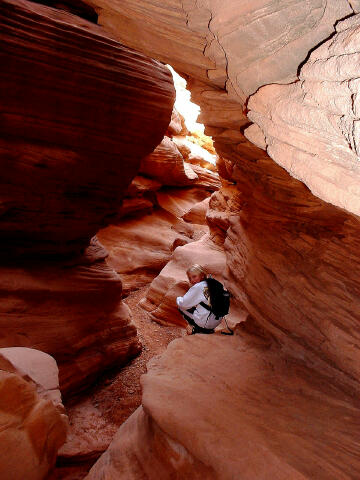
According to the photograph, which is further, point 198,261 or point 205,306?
point 198,261

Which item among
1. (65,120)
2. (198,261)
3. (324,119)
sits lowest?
(198,261)

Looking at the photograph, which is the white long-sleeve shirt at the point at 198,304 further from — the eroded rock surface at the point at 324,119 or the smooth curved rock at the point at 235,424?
the eroded rock surface at the point at 324,119

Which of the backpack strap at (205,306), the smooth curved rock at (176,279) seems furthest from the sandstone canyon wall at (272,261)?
the smooth curved rock at (176,279)

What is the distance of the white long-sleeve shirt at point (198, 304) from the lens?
16.0ft

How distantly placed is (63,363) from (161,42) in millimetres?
5711

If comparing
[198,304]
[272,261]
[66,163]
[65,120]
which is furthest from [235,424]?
[65,120]

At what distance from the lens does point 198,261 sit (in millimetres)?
9469

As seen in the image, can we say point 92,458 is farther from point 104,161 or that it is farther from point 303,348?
point 104,161

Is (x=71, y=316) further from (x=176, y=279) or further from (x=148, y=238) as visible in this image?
(x=148, y=238)

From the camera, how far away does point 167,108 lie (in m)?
6.04

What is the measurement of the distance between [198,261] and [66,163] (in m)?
4.96

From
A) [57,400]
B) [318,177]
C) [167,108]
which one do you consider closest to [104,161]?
[167,108]

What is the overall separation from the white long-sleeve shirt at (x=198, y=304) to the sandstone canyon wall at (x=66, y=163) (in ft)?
9.22

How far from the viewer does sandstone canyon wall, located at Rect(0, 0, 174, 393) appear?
490cm
